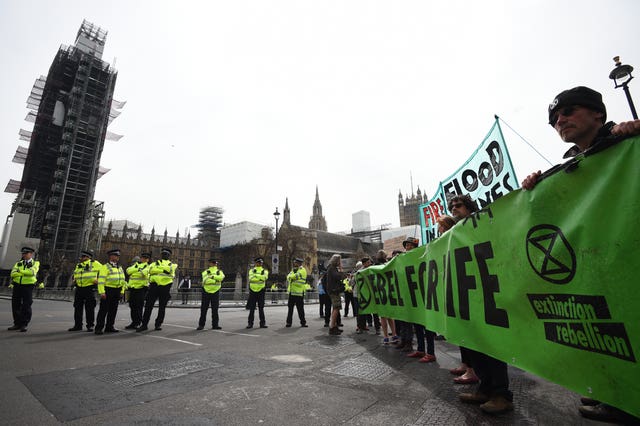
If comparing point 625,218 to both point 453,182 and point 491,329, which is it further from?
point 453,182

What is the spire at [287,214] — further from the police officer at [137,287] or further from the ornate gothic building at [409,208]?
the police officer at [137,287]

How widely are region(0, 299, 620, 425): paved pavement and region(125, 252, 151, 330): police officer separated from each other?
108 inches

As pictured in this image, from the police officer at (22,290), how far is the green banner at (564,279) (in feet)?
32.6

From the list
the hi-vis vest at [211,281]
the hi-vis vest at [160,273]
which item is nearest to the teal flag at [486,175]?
the hi-vis vest at [211,281]

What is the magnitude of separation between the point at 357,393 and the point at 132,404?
2285mm

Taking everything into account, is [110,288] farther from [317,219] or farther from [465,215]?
[317,219]

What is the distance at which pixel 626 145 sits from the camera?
190 centimetres

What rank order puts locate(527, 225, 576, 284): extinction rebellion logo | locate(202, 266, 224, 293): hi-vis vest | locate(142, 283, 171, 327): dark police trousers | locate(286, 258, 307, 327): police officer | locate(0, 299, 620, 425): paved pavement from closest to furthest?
locate(527, 225, 576, 284): extinction rebellion logo, locate(0, 299, 620, 425): paved pavement, locate(142, 283, 171, 327): dark police trousers, locate(202, 266, 224, 293): hi-vis vest, locate(286, 258, 307, 327): police officer

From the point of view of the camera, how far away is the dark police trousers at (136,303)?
28.7ft

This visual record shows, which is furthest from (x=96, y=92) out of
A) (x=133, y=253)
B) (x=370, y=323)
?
(x=370, y=323)

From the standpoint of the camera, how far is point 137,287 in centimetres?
874

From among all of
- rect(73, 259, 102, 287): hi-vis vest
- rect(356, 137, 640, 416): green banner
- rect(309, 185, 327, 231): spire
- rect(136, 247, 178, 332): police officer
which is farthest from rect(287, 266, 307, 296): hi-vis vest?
rect(309, 185, 327, 231): spire

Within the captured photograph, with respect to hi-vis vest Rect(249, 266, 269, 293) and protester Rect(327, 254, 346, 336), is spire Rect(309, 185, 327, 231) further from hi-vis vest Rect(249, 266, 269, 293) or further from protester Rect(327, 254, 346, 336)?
protester Rect(327, 254, 346, 336)

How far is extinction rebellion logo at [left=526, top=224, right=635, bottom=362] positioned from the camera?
1.81m
